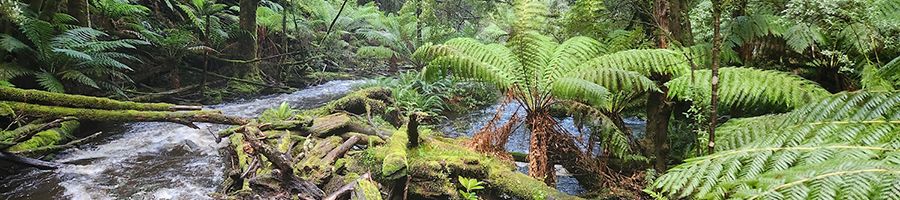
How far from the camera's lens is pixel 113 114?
4043 mm

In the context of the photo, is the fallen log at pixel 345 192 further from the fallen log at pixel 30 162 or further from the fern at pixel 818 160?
the fallen log at pixel 30 162

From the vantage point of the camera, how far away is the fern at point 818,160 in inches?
51.3

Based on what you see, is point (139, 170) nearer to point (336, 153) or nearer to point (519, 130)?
point (336, 153)

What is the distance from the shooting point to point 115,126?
512 cm

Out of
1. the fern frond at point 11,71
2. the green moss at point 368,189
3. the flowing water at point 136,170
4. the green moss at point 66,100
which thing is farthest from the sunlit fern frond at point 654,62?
the fern frond at point 11,71

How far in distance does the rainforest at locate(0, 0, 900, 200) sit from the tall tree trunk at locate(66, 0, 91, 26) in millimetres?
26

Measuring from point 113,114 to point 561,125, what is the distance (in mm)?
3521

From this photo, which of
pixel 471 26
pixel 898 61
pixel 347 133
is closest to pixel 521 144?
pixel 347 133

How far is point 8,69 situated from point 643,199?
17.6 feet

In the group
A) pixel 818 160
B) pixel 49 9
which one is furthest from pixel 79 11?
pixel 818 160

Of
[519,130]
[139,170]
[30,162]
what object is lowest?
[519,130]

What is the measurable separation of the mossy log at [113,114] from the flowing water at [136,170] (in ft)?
0.89

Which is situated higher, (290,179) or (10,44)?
(10,44)

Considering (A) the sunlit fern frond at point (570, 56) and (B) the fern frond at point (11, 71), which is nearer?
(A) the sunlit fern frond at point (570, 56)
